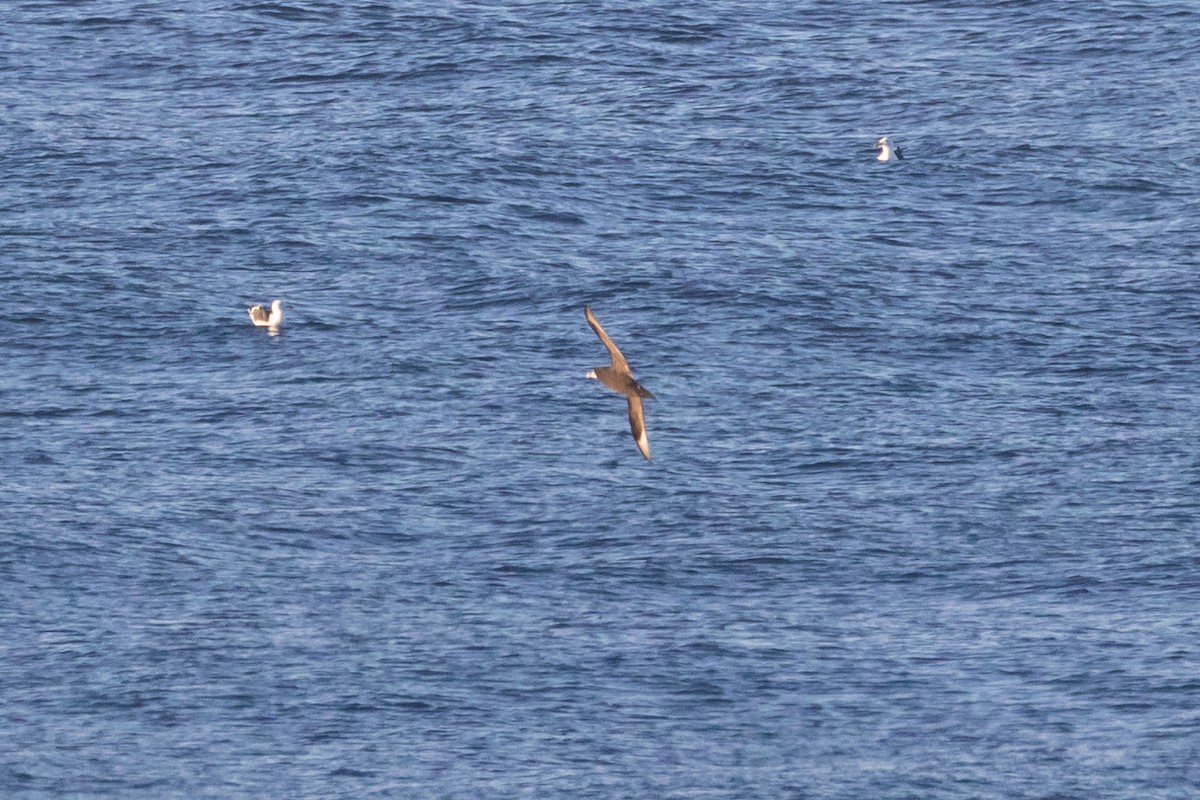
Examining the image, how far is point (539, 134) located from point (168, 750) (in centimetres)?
2861

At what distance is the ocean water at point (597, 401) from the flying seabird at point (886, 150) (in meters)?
0.40

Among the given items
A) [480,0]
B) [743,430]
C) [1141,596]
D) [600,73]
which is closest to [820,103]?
[600,73]

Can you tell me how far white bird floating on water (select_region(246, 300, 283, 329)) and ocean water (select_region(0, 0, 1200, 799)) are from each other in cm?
30

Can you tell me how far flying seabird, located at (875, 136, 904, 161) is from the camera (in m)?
58.3

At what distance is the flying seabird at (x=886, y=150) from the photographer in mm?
58281

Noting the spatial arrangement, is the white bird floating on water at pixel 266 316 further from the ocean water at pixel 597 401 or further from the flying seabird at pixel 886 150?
the flying seabird at pixel 886 150

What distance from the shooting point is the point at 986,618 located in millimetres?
38750

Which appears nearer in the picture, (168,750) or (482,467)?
(168,750)

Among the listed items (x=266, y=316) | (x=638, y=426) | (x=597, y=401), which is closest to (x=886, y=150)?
(x=597, y=401)

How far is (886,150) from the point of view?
58500mm

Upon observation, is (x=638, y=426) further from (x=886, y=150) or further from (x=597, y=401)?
(x=886, y=150)

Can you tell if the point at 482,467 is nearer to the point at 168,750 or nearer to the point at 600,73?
the point at 168,750

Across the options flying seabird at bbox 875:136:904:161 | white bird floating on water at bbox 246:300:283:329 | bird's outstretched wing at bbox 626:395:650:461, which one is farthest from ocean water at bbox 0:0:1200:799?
bird's outstretched wing at bbox 626:395:650:461

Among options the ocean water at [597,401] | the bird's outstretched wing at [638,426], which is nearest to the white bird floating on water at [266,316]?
the ocean water at [597,401]
